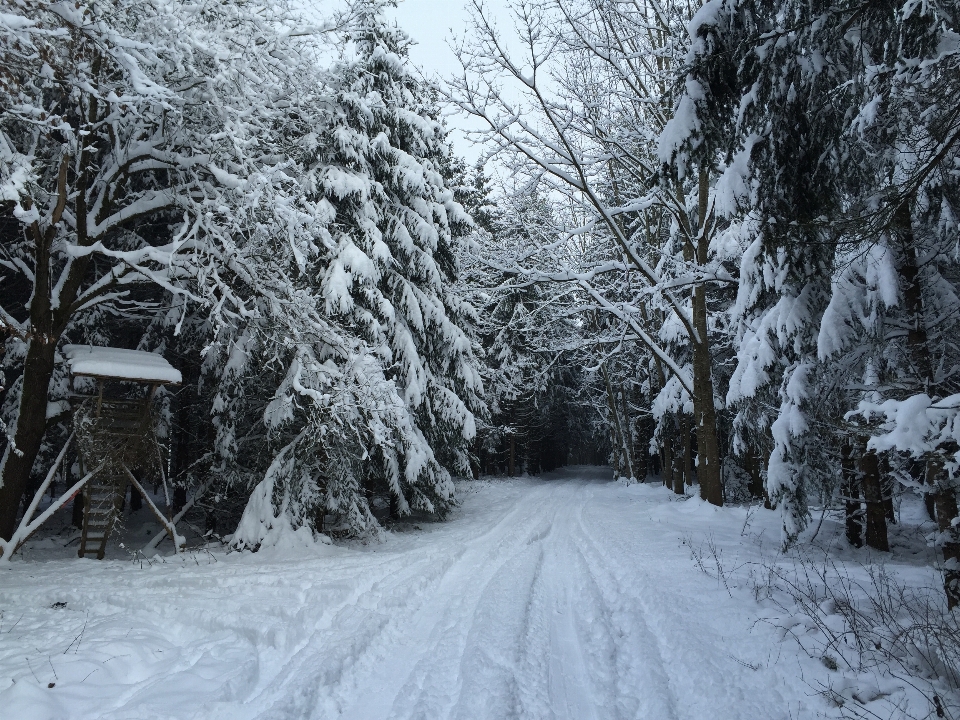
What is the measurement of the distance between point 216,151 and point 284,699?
24.8 ft

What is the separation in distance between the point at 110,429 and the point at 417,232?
7643 millimetres

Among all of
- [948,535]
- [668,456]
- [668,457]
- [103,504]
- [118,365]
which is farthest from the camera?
[668,457]

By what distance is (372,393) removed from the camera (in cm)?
883

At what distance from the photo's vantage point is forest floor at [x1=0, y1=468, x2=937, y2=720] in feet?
11.6

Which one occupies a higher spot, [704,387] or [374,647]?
[704,387]

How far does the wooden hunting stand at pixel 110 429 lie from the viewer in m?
8.34

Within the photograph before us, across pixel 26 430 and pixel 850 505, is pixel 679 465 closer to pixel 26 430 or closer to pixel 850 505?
pixel 850 505

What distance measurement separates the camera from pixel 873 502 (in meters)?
7.73

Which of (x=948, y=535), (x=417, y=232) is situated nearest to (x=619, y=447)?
(x=417, y=232)

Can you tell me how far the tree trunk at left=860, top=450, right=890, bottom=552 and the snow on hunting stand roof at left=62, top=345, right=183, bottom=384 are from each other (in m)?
10.9

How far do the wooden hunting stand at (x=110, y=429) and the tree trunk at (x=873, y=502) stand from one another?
35.9 feet

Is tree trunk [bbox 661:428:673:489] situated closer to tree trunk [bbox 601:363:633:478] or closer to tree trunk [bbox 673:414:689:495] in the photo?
tree trunk [bbox 673:414:689:495]

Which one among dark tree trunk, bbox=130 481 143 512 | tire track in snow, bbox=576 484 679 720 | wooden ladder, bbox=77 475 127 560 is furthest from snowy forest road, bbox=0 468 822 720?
dark tree trunk, bbox=130 481 143 512

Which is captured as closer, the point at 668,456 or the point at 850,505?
the point at 850,505
